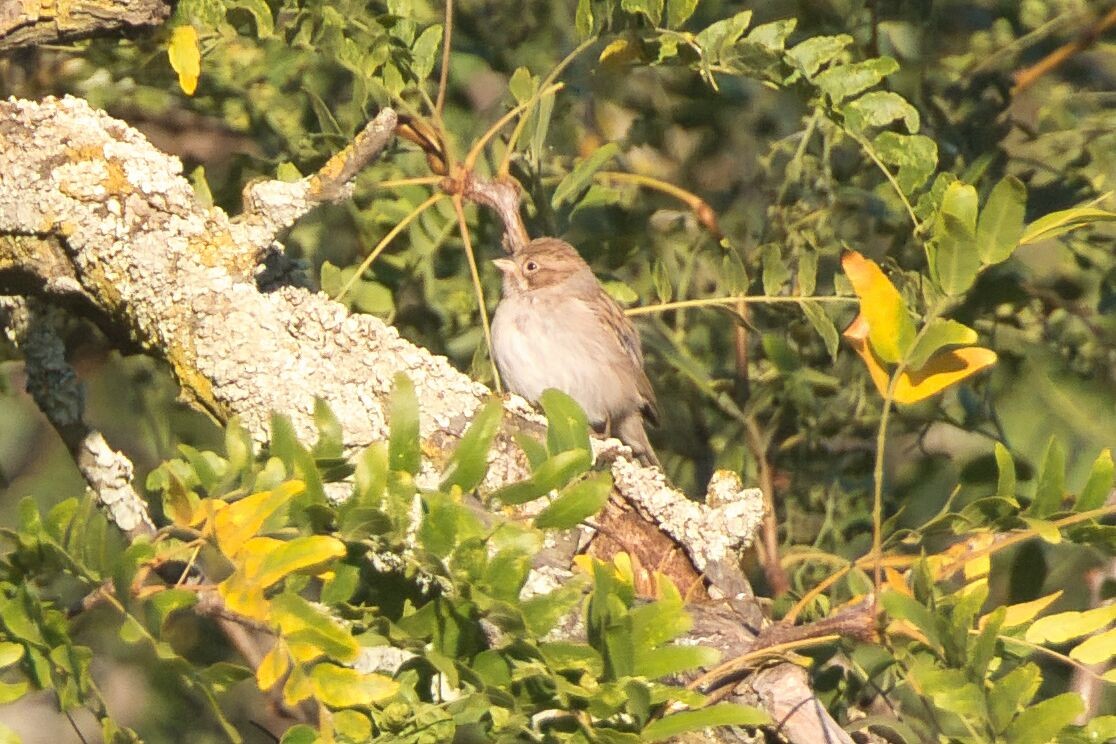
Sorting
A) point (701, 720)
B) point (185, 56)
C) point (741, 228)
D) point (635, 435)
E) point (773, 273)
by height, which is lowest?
point (635, 435)

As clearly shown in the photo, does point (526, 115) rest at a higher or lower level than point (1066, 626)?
higher

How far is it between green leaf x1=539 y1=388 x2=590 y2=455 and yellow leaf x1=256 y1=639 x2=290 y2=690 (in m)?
0.52

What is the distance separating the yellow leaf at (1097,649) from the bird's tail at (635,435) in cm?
267

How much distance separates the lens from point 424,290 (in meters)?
3.91

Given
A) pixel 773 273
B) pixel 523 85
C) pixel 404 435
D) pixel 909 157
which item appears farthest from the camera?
pixel 773 273

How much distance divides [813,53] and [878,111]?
0.58ft

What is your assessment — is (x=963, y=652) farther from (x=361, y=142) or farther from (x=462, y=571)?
(x=361, y=142)

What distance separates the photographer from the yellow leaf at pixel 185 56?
3025 millimetres

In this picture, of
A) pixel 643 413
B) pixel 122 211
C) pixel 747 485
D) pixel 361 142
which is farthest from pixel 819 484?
pixel 122 211

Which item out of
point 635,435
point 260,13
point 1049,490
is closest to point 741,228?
point 635,435

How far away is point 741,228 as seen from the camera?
4262 mm

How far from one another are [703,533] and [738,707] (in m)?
0.84

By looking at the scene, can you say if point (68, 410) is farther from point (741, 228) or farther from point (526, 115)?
point (741, 228)

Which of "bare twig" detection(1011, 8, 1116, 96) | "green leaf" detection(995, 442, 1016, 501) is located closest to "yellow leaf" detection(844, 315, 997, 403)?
"green leaf" detection(995, 442, 1016, 501)
